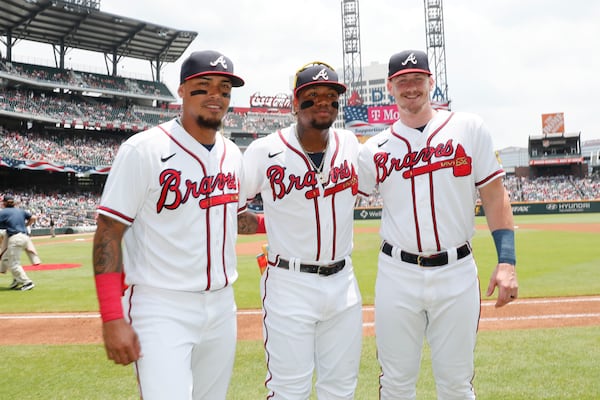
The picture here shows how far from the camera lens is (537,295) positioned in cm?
802

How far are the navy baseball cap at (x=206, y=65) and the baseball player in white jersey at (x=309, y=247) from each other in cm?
57

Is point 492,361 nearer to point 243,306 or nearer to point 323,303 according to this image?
point 323,303

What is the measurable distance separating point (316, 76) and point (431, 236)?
126 centimetres

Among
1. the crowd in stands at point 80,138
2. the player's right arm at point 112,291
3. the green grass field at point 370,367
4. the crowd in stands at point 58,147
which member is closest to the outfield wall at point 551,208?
the crowd in stands at point 80,138

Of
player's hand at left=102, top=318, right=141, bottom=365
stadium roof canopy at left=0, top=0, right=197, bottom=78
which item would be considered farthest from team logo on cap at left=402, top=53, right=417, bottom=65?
stadium roof canopy at left=0, top=0, right=197, bottom=78

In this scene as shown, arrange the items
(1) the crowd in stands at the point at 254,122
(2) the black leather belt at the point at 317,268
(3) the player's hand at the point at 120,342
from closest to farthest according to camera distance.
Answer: (3) the player's hand at the point at 120,342 → (2) the black leather belt at the point at 317,268 → (1) the crowd in stands at the point at 254,122

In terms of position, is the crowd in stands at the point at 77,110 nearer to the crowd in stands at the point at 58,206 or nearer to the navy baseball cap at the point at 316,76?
the crowd in stands at the point at 58,206

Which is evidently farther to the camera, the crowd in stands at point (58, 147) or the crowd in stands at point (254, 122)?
the crowd in stands at point (254, 122)

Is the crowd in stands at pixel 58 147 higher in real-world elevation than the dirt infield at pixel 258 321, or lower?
higher

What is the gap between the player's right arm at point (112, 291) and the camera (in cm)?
229

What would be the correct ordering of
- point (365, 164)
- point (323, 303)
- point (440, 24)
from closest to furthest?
point (323, 303)
point (365, 164)
point (440, 24)

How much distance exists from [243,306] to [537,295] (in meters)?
4.86

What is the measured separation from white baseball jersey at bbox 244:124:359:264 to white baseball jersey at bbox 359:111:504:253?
0.96 feet

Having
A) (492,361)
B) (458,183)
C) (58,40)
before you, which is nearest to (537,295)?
(492,361)
